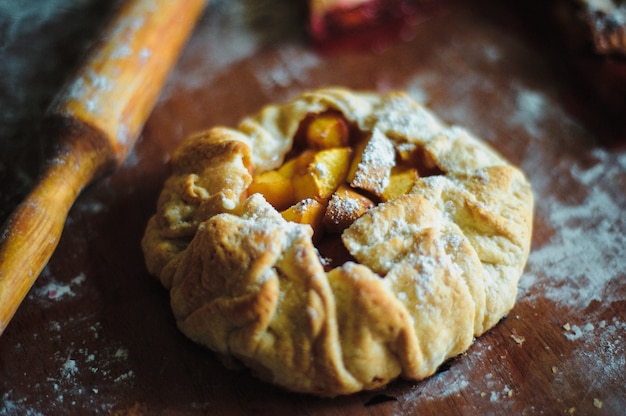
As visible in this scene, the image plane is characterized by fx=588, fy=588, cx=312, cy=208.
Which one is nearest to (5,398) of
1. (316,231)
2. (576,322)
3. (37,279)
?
(37,279)

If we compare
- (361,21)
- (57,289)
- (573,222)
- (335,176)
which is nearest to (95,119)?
(57,289)

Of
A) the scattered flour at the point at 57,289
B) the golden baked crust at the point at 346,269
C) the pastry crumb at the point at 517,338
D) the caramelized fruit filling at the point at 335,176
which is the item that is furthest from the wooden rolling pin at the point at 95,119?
the pastry crumb at the point at 517,338

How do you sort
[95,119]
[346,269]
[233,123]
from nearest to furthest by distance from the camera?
[346,269] < [95,119] < [233,123]

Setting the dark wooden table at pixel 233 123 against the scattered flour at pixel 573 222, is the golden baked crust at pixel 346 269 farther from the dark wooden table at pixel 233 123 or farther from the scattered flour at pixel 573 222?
the scattered flour at pixel 573 222

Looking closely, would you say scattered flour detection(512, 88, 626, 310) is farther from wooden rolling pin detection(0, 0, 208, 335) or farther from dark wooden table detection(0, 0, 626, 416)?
wooden rolling pin detection(0, 0, 208, 335)

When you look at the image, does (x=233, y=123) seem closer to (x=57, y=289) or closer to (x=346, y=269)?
(x=57, y=289)
